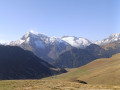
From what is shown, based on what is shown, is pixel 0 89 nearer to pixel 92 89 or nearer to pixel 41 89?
pixel 41 89

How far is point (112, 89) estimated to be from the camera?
1690 inches

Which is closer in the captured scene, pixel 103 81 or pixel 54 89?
pixel 54 89

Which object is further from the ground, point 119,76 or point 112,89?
point 119,76

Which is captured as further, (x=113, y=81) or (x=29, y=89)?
(x=113, y=81)

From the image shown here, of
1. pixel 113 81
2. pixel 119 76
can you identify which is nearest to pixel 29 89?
pixel 113 81

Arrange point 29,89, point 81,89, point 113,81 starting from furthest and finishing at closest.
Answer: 1. point 113,81
2. point 81,89
3. point 29,89

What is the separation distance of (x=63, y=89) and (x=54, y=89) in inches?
76.5

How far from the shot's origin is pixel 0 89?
1558 inches

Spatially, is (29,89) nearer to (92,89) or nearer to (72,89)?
(72,89)

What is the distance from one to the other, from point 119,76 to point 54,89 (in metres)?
79.3

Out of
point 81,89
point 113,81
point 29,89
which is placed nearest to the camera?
point 29,89

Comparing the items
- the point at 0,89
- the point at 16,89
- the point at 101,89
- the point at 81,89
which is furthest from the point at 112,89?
the point at 0,89

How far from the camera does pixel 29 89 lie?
39188 millimetres

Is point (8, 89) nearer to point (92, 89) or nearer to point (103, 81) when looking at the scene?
point (92, 89)
